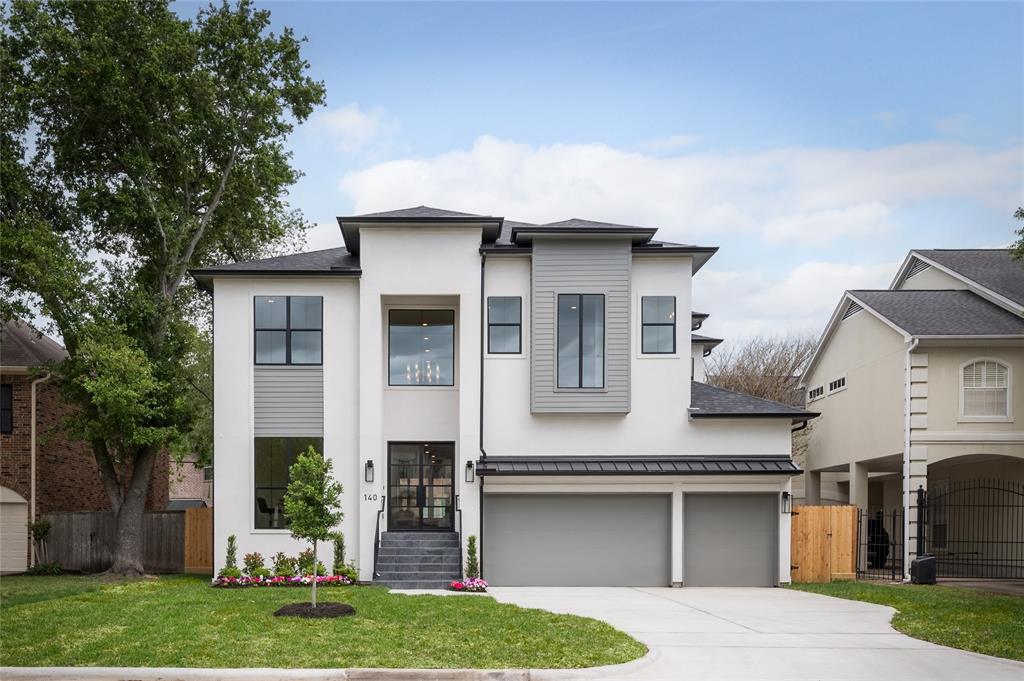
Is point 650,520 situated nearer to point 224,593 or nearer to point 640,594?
point 640,594

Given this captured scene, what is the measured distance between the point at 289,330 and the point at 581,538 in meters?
8.23

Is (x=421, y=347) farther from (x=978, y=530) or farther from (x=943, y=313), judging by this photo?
(x=978, y=530)

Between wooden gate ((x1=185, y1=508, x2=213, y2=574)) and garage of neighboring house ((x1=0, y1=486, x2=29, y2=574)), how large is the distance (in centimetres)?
491

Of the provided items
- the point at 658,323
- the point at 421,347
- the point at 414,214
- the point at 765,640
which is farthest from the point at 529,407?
→ the point at 765,640

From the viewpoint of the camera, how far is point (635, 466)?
1980 cm

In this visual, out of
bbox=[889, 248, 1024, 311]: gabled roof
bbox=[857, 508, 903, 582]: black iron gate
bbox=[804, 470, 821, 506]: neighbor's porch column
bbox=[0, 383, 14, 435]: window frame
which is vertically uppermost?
bbox=[889, 248, 1024, 311]: gabled roof

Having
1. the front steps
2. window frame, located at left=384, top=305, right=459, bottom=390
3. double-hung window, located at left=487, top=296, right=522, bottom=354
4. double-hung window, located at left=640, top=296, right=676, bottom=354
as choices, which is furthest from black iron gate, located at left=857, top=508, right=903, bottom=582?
window frame, located at left=384, top=305, right=459, bottom=390

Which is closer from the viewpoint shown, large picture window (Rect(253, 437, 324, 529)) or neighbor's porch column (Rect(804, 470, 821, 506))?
large picture window (Rect(253, 437, 324, 529))

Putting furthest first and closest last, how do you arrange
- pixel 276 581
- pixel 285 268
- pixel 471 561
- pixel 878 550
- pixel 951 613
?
pixel 878 550
pixel 285 268
pixel 471 561
pixel 276 581
pixel 951 613

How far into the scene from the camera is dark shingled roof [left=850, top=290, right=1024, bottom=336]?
21567mm

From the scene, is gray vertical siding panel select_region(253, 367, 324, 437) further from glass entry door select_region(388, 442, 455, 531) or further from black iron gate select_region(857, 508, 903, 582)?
black iron gate select_region(857, 508, 903, 582)

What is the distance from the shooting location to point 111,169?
71.8 feet

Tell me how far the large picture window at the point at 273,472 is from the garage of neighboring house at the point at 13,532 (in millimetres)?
8188

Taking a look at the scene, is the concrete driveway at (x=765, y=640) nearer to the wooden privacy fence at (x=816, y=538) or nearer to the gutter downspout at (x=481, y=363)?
the gutter downspout at (x=481, y=363)
